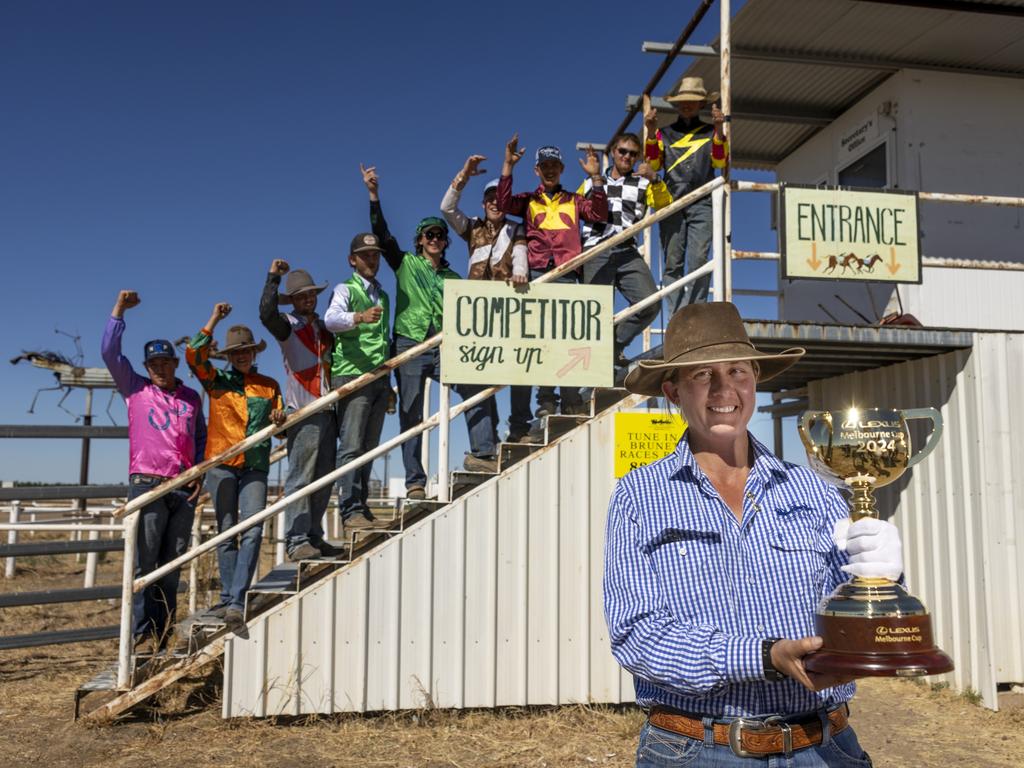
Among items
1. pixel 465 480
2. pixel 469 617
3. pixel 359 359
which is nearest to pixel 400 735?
pixel 469 617

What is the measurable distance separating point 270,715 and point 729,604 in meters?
4.45

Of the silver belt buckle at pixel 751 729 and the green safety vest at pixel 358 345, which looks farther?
the green safety vest at pixel 358 345

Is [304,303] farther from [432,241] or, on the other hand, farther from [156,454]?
[156,454]

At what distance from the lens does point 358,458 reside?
5.57 m


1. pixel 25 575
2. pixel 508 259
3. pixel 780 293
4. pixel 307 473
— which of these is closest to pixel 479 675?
pixel 307 473

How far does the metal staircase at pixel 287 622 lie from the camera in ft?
17.4

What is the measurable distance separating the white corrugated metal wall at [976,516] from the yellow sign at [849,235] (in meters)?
0.92

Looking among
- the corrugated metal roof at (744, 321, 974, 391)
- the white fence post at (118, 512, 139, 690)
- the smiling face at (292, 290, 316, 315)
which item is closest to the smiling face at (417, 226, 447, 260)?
the smiling face at (292, 290, 316, 315)

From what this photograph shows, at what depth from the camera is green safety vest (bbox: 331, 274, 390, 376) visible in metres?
5.80

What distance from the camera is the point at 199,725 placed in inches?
213

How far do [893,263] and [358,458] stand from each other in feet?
13.6

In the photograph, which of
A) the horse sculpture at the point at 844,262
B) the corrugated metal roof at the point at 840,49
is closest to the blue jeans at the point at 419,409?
the horse sculpture at the point at 844,262

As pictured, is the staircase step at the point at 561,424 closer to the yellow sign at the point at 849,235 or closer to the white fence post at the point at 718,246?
the white fence post at the point at 718,246

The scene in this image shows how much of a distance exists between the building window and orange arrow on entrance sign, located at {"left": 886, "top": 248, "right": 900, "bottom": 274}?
2.65m
